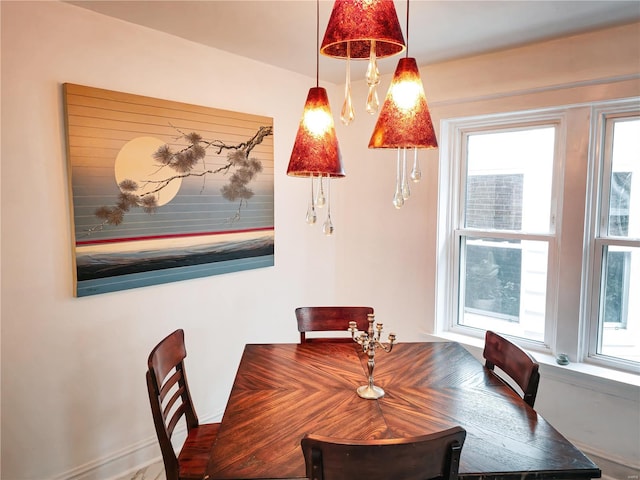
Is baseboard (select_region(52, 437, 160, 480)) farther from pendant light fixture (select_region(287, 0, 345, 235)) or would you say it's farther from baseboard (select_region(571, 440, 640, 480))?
baseboard (select_region(571, 440, 640, 480))

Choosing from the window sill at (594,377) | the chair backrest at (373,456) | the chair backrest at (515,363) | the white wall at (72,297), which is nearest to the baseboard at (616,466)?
the window sill at (594,377)

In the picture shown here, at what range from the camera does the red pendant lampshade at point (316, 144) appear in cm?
137

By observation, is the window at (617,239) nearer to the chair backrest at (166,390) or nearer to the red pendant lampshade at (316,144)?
the red pendant lampshade at (316,144)

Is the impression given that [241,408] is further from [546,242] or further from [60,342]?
[546,242]

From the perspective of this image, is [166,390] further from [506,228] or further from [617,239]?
[617,239]

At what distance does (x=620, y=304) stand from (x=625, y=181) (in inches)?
26.3

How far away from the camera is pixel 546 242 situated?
8.39ft

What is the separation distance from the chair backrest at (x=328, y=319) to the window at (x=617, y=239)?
1303mm

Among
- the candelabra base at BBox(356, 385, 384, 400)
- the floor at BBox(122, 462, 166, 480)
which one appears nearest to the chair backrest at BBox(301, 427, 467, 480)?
the candelabra base at BBox(356, 385, 384, 400)

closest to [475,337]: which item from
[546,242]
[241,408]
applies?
[546,242]

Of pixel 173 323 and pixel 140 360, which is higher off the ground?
pixel 173 323

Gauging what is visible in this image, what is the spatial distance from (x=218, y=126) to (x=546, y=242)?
208cm

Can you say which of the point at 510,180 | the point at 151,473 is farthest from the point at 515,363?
the point at 151,473

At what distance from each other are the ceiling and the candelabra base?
165cm
